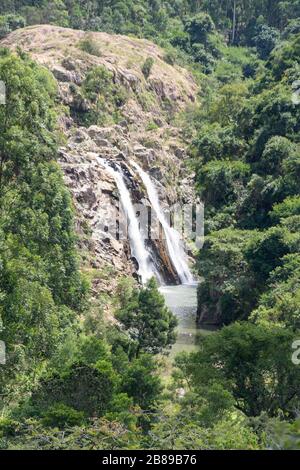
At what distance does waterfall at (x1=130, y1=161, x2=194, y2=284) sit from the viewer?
50906 millimetres

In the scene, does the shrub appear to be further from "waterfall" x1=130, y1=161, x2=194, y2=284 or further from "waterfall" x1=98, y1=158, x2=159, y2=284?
"waterfall" x1=98, y1=158, x2=159, y2=284

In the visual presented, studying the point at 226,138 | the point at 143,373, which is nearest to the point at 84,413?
the point at 143,373

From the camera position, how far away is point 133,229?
4988cm

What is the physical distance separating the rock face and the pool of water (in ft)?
5.81

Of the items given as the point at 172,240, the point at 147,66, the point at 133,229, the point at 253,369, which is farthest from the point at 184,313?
the point at 147,66

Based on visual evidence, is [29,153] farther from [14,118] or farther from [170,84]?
[170,84]

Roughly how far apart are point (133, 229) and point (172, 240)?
3428 millimetres

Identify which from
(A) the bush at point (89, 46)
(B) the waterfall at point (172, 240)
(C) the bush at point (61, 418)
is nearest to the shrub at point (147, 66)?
(A) the bush at point (89, 46)

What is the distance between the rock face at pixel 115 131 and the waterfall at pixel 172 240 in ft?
2.56

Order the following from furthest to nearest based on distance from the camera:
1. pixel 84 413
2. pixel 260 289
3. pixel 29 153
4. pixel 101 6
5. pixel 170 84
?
pixel 101 6 < pixel 170 84 < pixel 260 289 < pixel 29 153 < pixel 84 413

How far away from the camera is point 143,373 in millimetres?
23078

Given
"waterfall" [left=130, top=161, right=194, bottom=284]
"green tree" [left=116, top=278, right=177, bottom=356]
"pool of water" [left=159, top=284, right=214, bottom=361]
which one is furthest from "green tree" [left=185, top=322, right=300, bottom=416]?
"waterfall" [left=130, top=161, right=194, bottom=284]

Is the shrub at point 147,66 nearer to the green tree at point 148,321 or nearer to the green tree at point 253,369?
the green tree at point 148,321

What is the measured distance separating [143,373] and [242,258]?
60.9 ft
